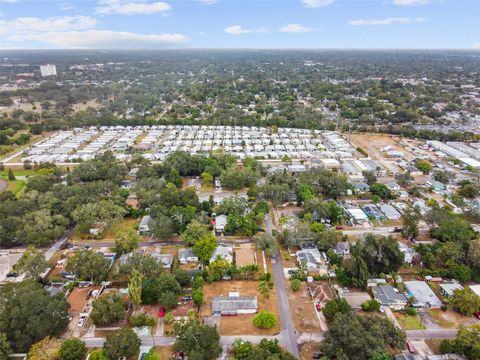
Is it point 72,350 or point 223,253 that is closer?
point 72,350

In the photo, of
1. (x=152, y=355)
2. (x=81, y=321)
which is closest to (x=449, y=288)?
(x=152, y=355)

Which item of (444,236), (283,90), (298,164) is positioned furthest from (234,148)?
(283,90)

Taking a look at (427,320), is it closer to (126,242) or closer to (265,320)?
(265,320)

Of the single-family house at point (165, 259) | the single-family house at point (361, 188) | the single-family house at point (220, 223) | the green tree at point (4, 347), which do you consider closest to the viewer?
the green tree at point (4, 347)

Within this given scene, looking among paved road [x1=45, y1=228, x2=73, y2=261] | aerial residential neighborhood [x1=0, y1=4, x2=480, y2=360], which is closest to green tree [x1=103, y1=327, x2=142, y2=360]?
aerial residential neighborhood [x1=0, y1=4, x2=480, y2=360]

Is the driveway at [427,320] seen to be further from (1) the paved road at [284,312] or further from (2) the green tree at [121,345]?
(2) the green tree at [121,345]

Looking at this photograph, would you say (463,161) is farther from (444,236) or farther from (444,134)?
(444,236)

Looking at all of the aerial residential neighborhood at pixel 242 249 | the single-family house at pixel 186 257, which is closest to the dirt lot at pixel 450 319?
the aerial residential neighborhood at pixel 242 249
